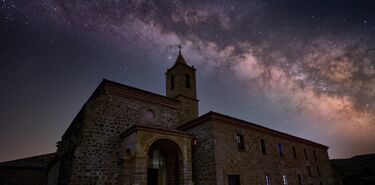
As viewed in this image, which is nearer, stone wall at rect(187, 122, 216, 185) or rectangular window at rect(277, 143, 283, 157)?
stone wall at rect(187, 122, 216, 185)

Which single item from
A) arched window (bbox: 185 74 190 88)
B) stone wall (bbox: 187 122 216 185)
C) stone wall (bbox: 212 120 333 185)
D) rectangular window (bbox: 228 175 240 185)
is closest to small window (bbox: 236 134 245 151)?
stone wall (bbox: 212 120 333 185)

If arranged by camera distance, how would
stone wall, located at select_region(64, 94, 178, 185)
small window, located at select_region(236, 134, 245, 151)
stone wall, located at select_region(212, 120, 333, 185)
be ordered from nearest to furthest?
1. stone wall, located at select_region(64, 94, 178, 185)
2. stone wall, located at select_region(212, 120, 333, 185)
3. small window, located at select_region(236, 134, 245, 151)

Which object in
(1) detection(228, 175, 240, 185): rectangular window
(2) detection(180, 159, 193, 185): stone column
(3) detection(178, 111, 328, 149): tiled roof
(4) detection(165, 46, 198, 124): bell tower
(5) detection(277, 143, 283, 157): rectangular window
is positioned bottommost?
(1) detection(228, 175, 240, 185): rectangular window

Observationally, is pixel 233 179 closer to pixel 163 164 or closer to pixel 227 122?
pixel 227 122

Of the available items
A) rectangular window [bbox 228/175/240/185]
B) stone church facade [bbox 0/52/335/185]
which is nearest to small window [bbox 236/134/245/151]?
stone church facade [bbox 0/52/335/185]

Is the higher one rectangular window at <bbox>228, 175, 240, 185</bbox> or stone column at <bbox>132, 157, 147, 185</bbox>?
stone column at <bbox>132, 157, 147, 185</bbox>

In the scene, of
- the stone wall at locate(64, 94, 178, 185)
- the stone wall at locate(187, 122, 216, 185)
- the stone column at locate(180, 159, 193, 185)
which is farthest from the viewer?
the stone wall at locate(187, 122, 216, 185)

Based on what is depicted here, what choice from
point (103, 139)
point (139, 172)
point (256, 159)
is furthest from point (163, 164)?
point (256, 159)

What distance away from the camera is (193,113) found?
65.4 feet

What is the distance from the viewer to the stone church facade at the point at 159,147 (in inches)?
461

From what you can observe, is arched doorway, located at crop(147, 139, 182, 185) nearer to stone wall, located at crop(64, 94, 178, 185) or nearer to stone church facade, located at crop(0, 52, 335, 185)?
stone church facade, located at crop(0, 52, 335, 185)

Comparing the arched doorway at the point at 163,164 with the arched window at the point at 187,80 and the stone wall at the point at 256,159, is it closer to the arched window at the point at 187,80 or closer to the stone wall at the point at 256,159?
the stone wall at the point at 256,159

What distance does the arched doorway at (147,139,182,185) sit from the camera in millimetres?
14070

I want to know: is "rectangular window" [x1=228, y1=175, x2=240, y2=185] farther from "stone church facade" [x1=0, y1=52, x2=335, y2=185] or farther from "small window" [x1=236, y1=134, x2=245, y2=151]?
"small window" [x1=236, y1=134, x2=245, y2=151]
